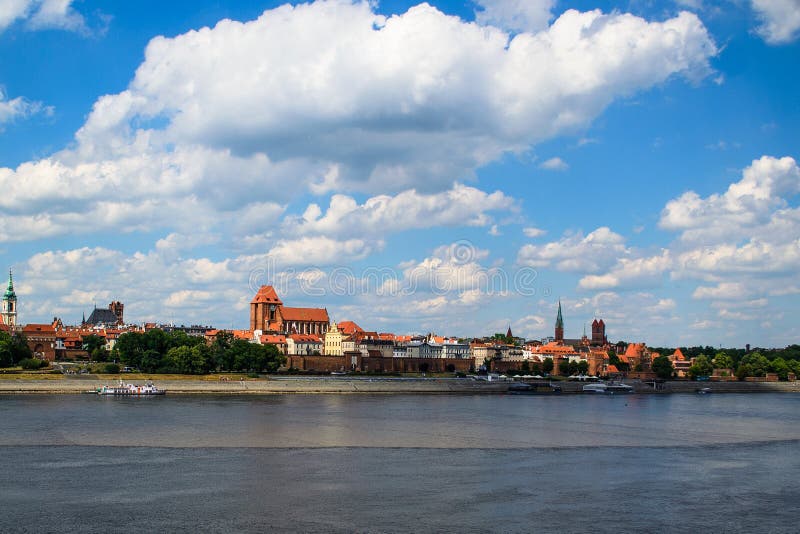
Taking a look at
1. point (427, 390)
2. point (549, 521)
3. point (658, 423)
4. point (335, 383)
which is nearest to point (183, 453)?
point (549, 521)

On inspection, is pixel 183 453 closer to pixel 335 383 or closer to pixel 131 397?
pixel 131 397

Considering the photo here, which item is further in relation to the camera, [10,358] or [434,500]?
[10,358]

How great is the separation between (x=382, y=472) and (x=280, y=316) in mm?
104138

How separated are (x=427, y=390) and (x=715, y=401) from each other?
85.9ft

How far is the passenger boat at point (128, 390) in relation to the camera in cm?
6191

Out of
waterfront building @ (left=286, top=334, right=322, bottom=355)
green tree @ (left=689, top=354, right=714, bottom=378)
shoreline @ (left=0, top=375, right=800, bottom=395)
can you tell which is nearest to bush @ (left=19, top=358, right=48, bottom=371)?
shoreline @ (left=0, top=375, right=800, bottom=395)

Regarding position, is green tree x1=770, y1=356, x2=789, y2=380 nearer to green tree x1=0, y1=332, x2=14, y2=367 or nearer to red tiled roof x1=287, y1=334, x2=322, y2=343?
red tiled roof x1=287, y1=334, x2=322, y2=343

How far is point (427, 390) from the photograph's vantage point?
78.5m

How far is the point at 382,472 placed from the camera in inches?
1091

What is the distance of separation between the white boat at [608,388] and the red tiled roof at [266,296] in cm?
5961

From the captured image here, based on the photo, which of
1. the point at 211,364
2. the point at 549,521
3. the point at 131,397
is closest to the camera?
the point at 549,521

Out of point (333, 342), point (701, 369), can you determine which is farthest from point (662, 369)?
point (333, 342)

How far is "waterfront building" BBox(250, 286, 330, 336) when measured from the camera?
428 feet

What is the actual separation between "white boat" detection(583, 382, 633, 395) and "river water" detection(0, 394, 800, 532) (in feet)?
121
